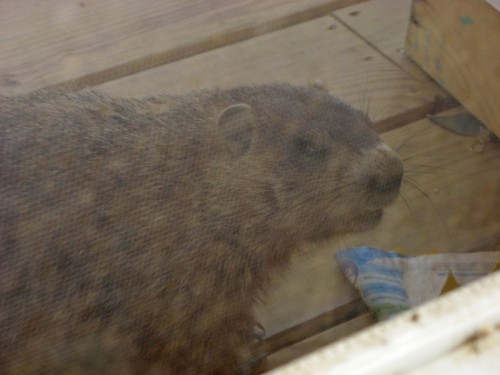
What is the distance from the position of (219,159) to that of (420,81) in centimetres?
44

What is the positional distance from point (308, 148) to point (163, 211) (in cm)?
23

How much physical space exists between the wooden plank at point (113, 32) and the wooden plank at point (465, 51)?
206 millimetres

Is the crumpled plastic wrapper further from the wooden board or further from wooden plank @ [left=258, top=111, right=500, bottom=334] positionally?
the wooden board

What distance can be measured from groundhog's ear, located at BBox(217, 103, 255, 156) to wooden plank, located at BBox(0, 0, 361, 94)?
0.14 metres

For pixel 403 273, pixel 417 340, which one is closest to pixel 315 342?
pixel 403 273

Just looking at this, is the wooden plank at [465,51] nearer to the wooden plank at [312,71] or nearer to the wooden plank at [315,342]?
the wooden plank at [312,71]

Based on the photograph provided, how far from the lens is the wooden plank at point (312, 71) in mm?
1170

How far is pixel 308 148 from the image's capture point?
A: 1104 mm

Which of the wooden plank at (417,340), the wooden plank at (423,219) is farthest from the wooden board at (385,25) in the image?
the wooden plank at (417,340)

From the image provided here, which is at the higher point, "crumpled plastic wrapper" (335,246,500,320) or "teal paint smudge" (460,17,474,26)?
"teal paint smudge" (460,17,474,26)

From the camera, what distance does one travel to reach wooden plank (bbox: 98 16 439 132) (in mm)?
1170

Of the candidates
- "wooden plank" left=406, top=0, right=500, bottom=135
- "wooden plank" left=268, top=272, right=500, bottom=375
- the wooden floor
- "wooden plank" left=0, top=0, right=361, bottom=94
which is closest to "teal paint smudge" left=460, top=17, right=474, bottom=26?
"wooden plank" left=406, top=0, right=500, bottom=135

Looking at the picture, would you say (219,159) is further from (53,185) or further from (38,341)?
(38,341)

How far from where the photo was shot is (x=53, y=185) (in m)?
1.00
